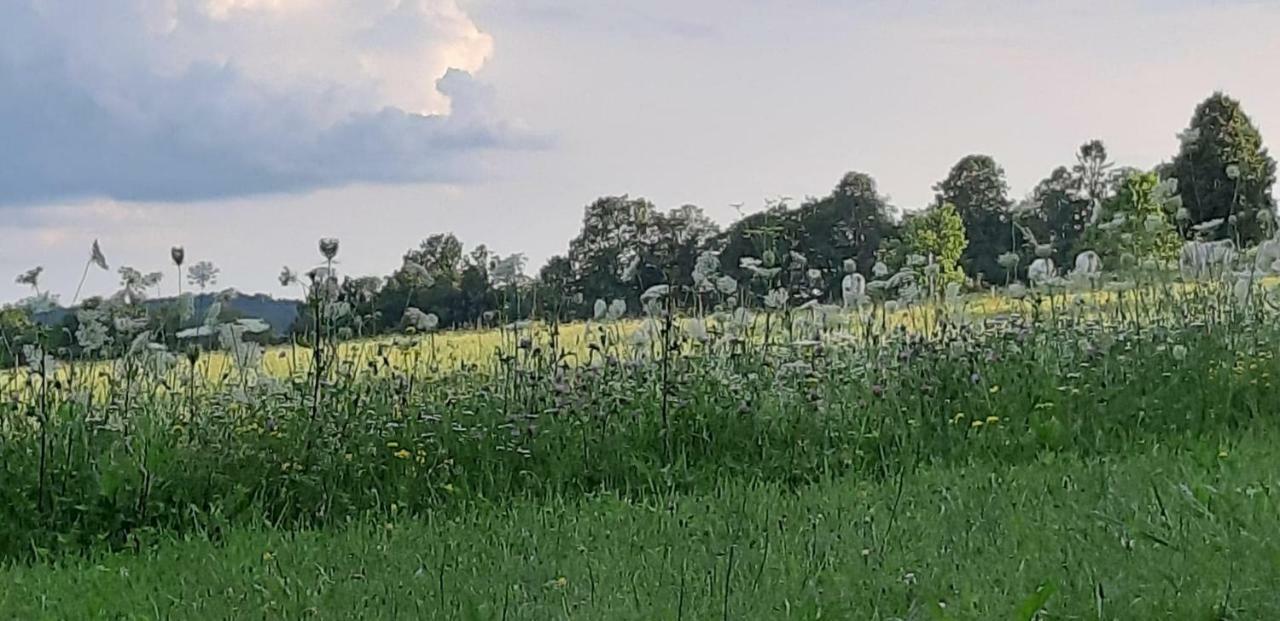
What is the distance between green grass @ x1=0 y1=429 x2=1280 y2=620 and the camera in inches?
117

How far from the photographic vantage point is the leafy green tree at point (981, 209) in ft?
28.8

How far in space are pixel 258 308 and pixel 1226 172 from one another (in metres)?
5.64

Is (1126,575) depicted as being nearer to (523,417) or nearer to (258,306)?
(523,417)

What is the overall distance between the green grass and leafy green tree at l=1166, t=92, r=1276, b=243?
351 cm

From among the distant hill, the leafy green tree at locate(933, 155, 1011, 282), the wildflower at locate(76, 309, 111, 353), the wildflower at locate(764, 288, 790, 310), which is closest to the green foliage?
the leafy green tree at locate(933, 155, 1011, 282)

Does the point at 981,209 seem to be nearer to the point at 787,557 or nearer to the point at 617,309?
the point at 617,309

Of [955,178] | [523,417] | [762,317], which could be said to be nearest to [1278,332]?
[762,317]

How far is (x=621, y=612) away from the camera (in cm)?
303

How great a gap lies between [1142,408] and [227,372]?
13.5 ft

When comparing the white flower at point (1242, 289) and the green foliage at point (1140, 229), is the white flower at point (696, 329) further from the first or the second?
the white flower at point (1242, 289)

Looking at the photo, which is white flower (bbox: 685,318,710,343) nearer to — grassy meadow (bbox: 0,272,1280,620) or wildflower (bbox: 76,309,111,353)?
grassy meadow (bbox: 0,272,1280,620)

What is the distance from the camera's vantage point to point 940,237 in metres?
10.3

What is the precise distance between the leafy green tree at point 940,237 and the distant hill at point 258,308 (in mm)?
3888

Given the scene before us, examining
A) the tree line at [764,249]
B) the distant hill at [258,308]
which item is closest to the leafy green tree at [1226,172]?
the tree line at [764,249]
